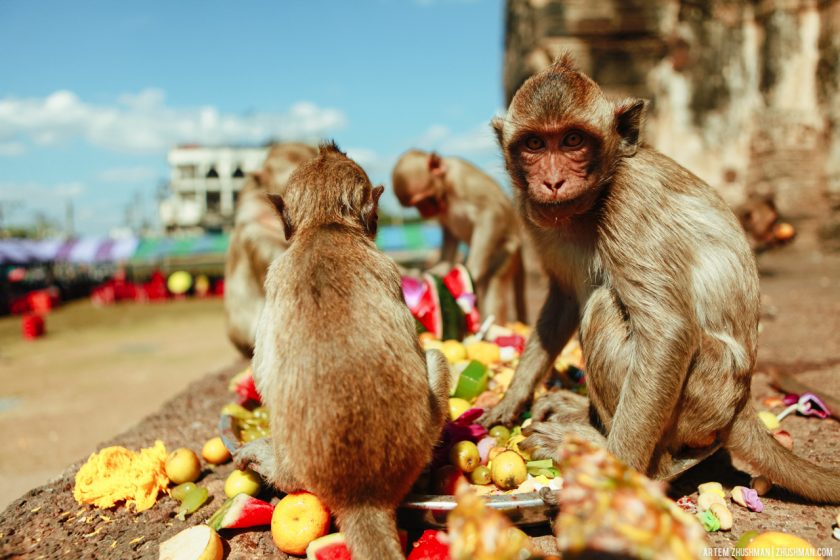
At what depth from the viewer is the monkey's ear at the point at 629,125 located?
263cm

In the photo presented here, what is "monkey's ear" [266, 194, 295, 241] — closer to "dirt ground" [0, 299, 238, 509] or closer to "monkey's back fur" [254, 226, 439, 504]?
"monkey's back fur" [254, 226, 439, 504]

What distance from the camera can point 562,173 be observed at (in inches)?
98.0

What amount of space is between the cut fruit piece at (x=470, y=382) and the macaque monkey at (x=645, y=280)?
0.66 meters

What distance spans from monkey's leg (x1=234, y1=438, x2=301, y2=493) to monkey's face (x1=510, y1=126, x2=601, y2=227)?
1469mm

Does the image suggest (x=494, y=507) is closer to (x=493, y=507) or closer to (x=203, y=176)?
(x=493, y=507)

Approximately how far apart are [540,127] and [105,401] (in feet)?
21.9

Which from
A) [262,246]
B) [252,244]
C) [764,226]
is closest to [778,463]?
[262,246]

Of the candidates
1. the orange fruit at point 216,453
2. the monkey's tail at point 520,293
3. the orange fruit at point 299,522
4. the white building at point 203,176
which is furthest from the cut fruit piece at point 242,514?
the white building at point 203,176

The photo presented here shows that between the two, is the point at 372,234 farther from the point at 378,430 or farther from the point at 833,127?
the point at 833,127

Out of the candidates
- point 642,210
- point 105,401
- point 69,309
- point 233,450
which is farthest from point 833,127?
point 69,309

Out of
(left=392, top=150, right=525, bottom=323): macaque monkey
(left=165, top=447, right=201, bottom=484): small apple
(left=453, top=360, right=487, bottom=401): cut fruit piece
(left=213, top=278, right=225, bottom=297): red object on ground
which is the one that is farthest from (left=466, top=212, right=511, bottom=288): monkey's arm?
(left=213, top=278, right=225, bottom=297): red object on ground

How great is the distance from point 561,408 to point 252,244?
137 inches

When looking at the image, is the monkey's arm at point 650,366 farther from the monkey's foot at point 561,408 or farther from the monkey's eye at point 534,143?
the monkey's eye at point 534,143

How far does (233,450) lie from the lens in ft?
8.96
